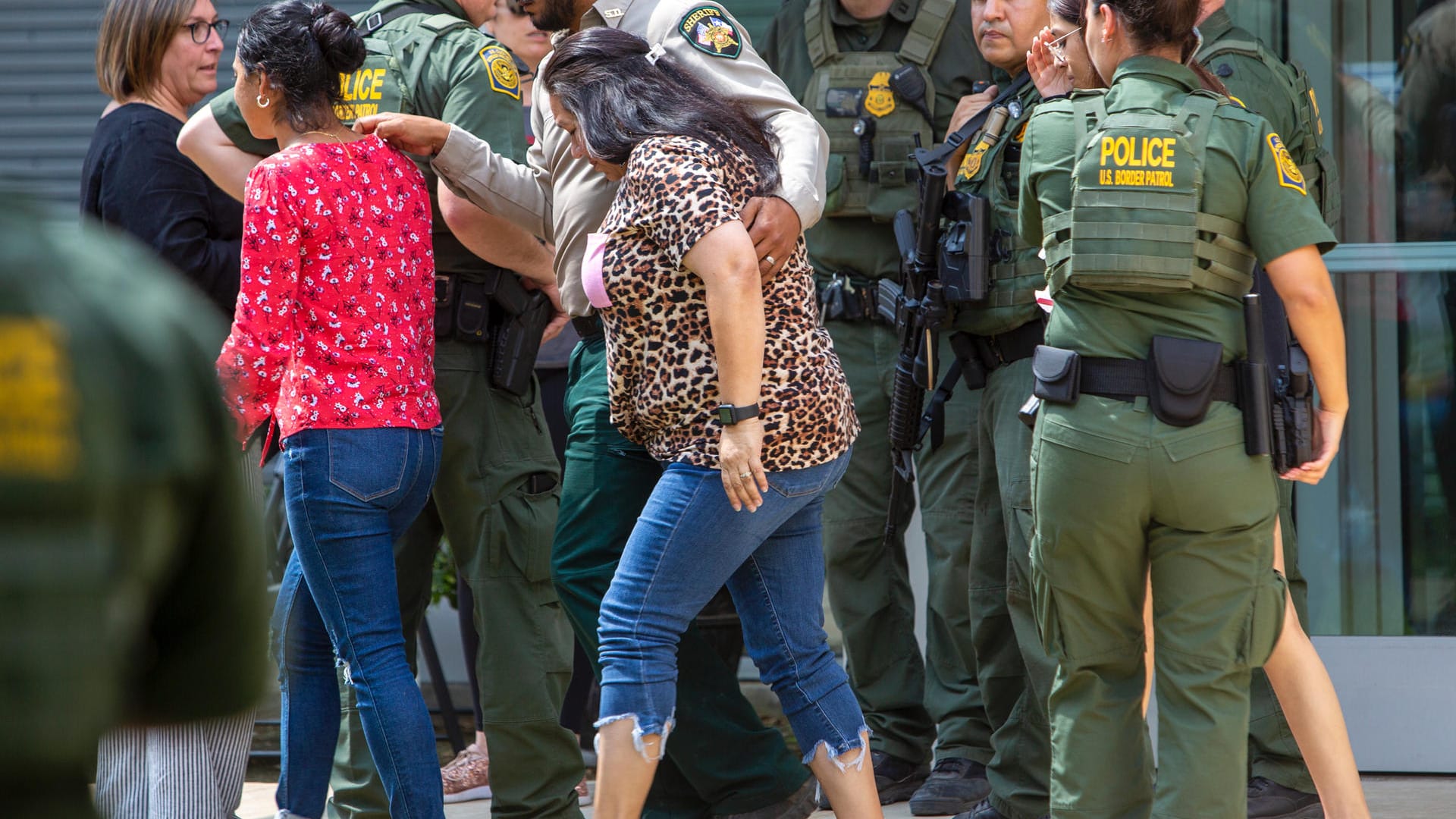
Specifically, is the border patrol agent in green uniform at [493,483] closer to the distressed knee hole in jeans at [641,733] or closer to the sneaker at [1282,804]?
the distressed knee hole in jeans at [641,733]

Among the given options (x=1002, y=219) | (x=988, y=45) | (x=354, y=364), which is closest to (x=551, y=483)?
(x=354, y=364)

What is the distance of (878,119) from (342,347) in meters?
1.68

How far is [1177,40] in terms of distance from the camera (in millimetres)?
2729

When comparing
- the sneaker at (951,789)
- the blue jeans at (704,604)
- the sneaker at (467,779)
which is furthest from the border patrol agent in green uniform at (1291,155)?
the sneaker at (467,779)

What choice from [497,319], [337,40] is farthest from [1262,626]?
[337,40]

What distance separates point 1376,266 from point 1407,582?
2.99 feet

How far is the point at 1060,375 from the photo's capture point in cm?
269

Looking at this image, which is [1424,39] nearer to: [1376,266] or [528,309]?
[1376,266]

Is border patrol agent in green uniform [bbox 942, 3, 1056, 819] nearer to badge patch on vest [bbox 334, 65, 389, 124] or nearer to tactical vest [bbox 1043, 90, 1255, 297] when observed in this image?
tactical vest [bbox 1043, 90, 1255, 297]

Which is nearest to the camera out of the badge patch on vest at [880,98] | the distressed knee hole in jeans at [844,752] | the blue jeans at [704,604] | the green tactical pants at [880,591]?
the blue jeans at [704,604]

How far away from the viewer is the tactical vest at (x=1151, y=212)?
2.59m

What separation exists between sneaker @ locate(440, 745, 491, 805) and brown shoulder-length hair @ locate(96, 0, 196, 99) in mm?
2012

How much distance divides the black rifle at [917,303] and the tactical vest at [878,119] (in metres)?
0.14

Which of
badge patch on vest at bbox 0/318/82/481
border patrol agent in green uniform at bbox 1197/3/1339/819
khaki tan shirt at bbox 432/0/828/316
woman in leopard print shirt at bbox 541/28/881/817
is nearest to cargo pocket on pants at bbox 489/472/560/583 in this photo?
khaki tan shirt at bbox 432/0/828/316
